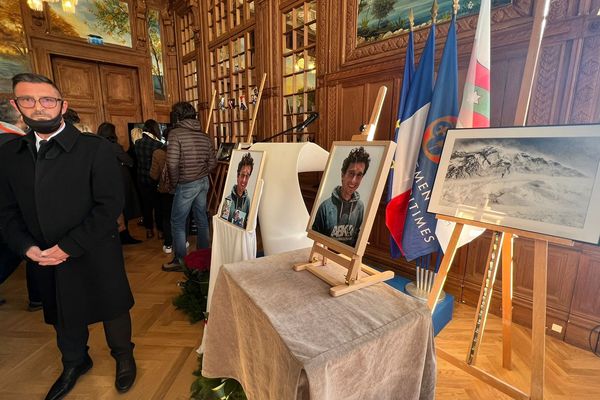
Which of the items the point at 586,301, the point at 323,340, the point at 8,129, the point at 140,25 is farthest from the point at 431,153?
the point at 140,25

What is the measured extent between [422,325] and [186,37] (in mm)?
6849

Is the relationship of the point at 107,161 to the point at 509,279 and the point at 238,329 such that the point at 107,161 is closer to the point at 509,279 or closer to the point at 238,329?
the point at 238,329

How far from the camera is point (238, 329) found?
3.64ft

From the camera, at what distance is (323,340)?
815mm

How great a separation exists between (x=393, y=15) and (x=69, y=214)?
272cm

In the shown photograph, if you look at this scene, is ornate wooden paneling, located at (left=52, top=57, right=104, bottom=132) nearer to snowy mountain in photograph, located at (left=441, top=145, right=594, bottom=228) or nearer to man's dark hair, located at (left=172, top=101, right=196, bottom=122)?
man's dark hair, located at (left=172, top=101, right=196, bottom=122)

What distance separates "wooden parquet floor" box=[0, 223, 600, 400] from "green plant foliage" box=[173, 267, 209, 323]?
60 mm

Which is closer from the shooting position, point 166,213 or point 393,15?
point 393,15

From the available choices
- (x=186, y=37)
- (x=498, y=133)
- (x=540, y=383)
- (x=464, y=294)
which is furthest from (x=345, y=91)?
(x=186, y=37)

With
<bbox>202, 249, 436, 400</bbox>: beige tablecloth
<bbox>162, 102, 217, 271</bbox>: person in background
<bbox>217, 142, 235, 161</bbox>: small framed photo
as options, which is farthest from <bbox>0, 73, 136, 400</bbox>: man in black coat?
<bbox>217, 142, 235, 161</bbox>: small framed photo

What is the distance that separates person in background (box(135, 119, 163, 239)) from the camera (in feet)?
10.8

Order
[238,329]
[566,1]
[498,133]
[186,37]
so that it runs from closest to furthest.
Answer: [238,329]
[498,133]
[566,1]
[186,37]

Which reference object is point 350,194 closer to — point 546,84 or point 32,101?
point 32,101

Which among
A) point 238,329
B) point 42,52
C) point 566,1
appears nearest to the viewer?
point 238,329
